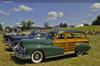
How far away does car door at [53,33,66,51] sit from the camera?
43.2 ft

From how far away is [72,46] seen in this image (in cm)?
1397

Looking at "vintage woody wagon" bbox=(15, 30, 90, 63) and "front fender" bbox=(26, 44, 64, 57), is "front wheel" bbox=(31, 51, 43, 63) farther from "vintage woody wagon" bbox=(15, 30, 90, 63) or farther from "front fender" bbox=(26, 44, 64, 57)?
"front fender" bbox=(26, 44, 64, 57)

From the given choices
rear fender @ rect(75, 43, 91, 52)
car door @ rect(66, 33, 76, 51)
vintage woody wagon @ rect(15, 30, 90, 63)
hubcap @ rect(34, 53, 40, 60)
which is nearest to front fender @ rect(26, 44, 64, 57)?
vintage woody wagon @ rect(15, 30, 90, 63)

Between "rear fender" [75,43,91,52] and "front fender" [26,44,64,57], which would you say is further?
"rear fender" [75,43,91,52]

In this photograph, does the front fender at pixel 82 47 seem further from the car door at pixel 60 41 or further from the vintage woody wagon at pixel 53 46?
the car door at pixel 60 41

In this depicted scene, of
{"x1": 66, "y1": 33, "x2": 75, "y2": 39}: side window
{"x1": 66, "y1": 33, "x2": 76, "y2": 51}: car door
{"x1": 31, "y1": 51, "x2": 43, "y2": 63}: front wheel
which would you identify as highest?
{"x1": 66, "y1": 33, "x2": 75, "y2": 39}: side window

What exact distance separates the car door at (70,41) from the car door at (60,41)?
0.95 feet

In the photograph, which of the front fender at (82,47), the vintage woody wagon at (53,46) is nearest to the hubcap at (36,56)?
the vintage woody wagon at (53,46)

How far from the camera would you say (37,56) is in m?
12.2

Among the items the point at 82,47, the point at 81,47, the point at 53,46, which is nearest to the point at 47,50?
the point at 53,46

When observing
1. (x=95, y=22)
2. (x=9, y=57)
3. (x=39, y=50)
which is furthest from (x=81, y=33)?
(x=95, y=22)

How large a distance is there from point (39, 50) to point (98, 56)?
3708 mm

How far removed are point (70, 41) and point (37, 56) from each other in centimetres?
258

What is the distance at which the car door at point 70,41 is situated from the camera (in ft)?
45.1
